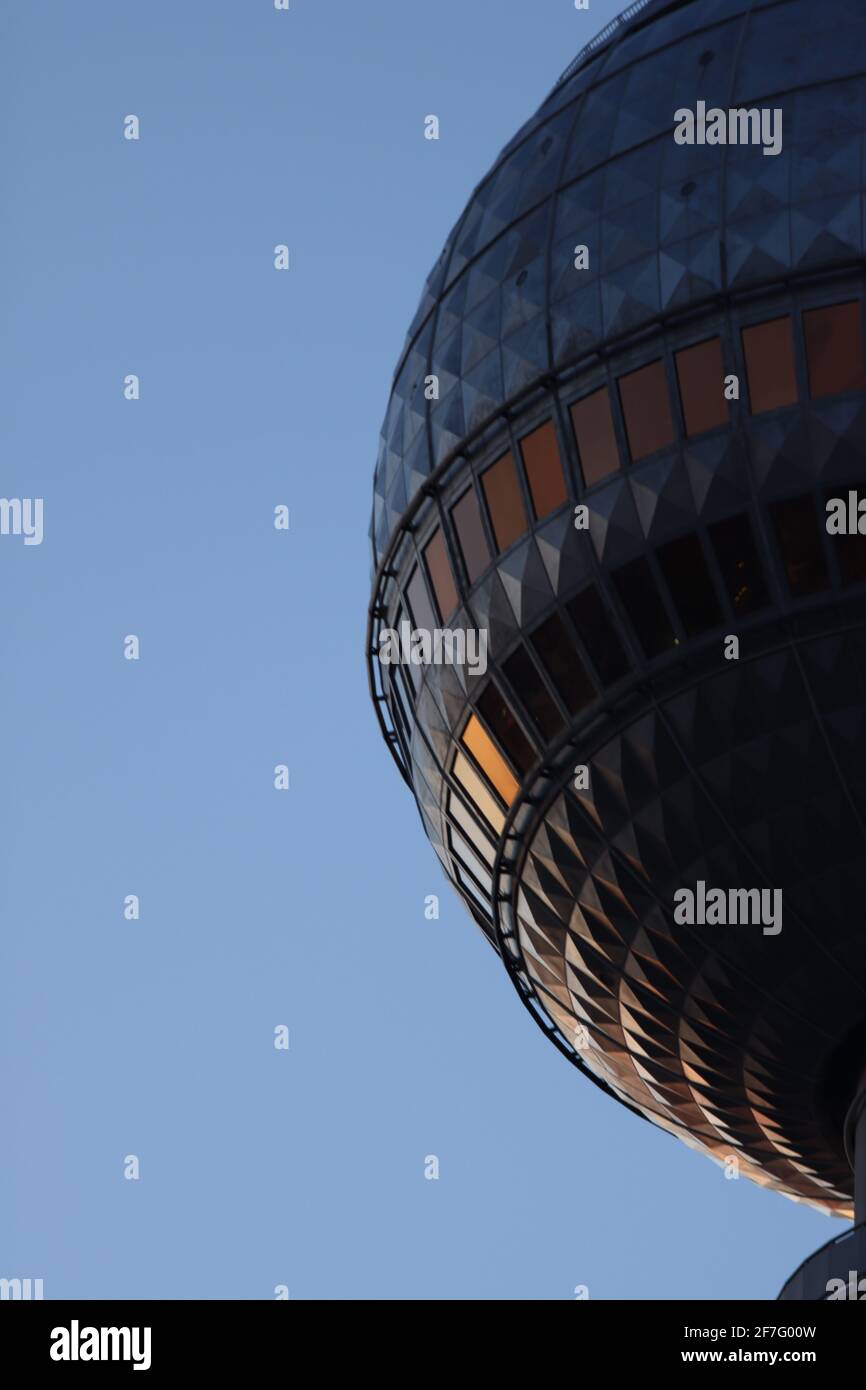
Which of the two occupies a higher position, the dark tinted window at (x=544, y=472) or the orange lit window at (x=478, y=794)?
the dark tinted window at (x=544, y=472)

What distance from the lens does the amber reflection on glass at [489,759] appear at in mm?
30922

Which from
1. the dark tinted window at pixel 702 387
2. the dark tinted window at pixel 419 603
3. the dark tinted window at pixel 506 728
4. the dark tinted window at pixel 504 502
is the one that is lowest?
the dark tinted window at pixel 506 728

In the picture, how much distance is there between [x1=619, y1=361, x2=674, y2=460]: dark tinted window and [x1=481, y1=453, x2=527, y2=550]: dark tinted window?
205 centimetres

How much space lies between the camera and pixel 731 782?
93.3 ft

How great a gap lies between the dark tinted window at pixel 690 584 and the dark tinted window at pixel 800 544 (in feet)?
3.52

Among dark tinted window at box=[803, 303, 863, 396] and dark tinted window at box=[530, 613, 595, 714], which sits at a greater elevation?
dark tinted window at box=[803, 303, 863, 396]

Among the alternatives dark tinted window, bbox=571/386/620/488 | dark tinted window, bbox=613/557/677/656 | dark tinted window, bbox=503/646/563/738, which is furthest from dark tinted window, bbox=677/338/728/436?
dark tinted window, bbox=503/646/563/738

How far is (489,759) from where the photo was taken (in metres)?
31.1

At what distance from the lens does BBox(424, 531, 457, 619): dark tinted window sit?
3097 centimetres

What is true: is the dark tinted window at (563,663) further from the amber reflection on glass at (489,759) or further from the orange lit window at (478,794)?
the orange lit window at (478,794)

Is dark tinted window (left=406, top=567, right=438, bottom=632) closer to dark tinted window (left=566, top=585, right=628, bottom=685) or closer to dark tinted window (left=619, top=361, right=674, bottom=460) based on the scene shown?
dark tinted window (left=566, top=585, right=628, bottom=685)

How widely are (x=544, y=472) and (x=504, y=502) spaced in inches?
33.9

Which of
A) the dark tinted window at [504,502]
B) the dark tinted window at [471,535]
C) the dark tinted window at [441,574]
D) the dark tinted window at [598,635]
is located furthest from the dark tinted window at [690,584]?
the dark tinted window at [441,574]
